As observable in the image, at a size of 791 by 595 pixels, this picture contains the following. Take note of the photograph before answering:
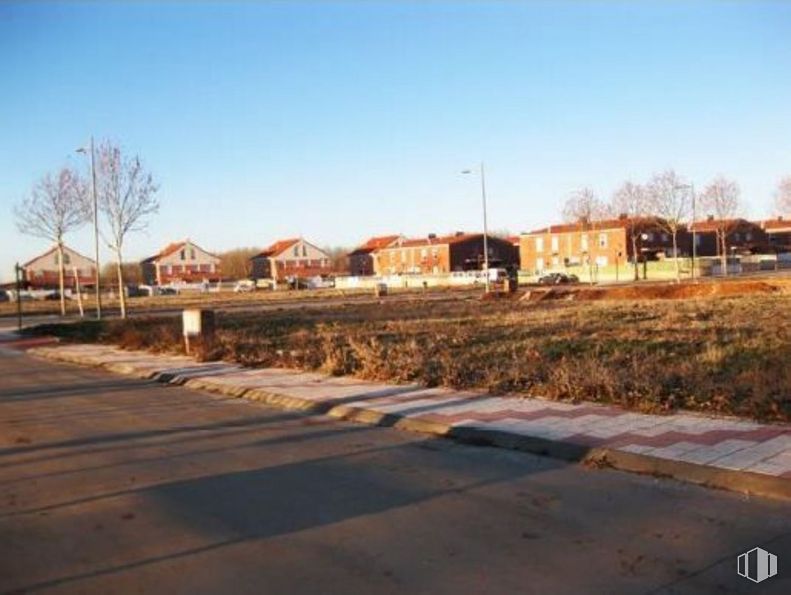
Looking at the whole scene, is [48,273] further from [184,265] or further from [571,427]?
[571,427]

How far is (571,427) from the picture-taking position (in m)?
9.05

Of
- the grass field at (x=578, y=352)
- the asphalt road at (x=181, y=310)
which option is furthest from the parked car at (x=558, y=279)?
the grass field at (x=578, y=352)

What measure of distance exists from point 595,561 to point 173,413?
8.14 m

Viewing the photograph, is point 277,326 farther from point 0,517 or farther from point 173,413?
point 0,517

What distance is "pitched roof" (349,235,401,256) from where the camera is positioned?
13900cm

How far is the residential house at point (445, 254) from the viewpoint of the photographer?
394 feet

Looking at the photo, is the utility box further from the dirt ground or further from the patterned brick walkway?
the dirt ground

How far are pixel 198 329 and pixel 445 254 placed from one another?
100 meters

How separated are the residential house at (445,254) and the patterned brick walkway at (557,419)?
101m

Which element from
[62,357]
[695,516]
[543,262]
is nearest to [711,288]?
[62,357]

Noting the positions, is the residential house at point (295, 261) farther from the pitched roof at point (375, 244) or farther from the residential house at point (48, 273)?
the residential house at point (48, 273)

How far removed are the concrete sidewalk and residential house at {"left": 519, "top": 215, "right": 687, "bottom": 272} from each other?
7107cm

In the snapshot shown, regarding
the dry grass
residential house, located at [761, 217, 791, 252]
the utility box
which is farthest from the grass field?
residential house, located at [761, 217, 791, 252]

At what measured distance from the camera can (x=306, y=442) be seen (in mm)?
9500
